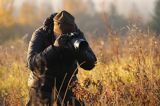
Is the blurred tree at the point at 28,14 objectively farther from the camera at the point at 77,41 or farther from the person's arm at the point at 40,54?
the camera at the point at 77,41

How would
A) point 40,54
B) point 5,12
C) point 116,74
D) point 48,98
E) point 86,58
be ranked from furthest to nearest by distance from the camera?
point 5,12
point 116,74
point 48,98
point 86,58
point 40,54

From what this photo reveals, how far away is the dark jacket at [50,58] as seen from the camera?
488 cm

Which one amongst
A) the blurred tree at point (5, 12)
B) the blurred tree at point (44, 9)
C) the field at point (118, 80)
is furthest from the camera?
the blurred tree at point (44, 9)

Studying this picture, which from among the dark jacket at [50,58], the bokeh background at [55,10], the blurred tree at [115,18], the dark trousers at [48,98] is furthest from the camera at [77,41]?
the blurred tree at [115,18]

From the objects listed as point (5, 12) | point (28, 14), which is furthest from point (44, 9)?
point (5, 12)

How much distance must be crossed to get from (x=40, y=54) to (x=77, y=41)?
0.38 metres

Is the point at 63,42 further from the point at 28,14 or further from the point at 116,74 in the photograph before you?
the point at 28,14

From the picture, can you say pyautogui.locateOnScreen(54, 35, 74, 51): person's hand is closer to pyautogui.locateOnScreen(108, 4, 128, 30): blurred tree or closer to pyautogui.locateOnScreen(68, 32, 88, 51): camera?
pyautogui.locateOnScreen(68, 32, 88, 51): camera

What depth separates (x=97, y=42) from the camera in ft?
30.0

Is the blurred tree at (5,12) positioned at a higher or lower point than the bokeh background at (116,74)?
higher

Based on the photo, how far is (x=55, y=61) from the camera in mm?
5051

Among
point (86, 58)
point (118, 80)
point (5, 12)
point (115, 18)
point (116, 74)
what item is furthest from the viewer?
point (115, 18)

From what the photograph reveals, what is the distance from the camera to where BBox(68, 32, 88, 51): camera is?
467 centimetres

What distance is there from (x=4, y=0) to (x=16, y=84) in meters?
15.8
